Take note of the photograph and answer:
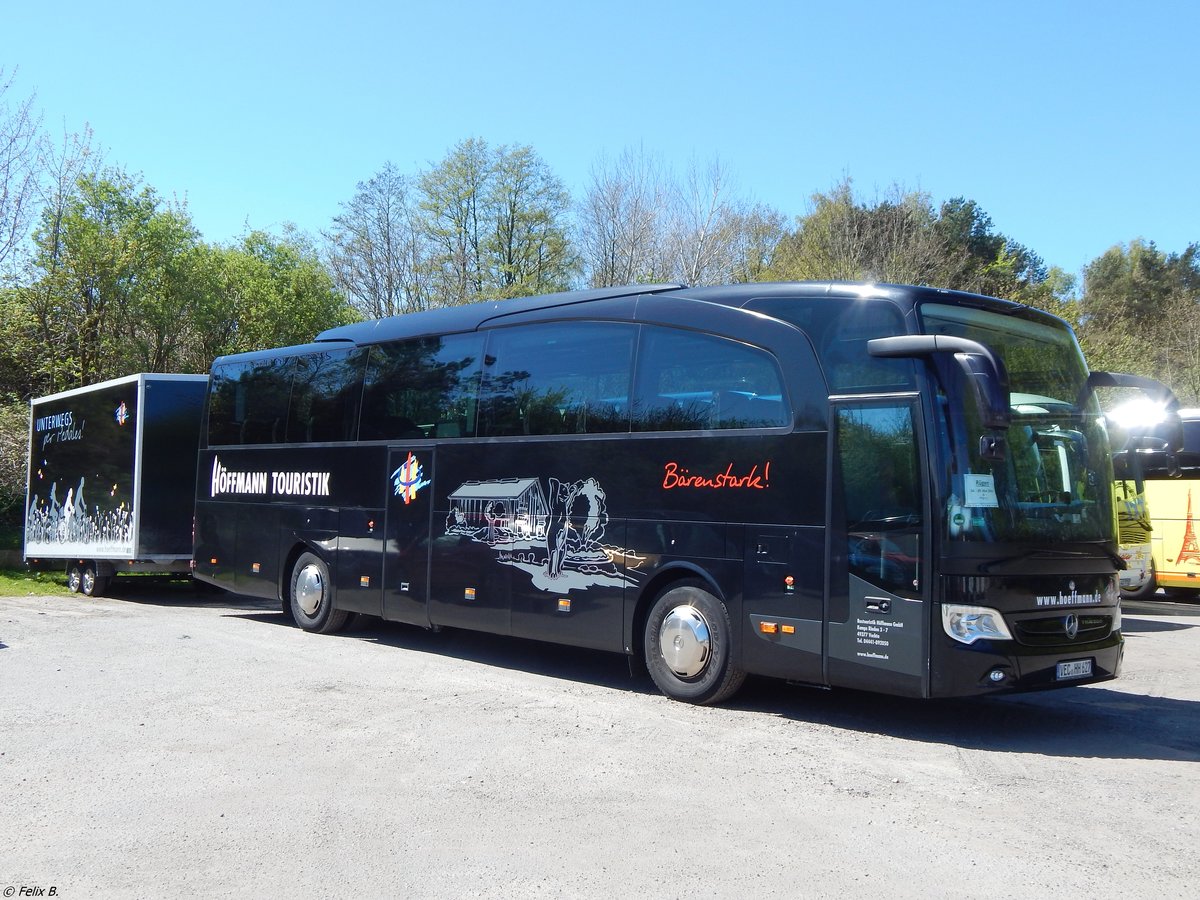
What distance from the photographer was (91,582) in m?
19.3

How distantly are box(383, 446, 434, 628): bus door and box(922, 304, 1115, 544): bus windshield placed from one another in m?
6.05

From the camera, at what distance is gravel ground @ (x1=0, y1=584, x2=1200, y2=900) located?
5.03 meters

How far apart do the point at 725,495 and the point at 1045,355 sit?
2.80 meters

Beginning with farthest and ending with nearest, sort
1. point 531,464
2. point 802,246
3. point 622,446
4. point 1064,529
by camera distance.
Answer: point 802,246
point 531,464
point 622,446
point 1064,529

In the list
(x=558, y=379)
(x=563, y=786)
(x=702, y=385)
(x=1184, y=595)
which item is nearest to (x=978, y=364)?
(x=702, y=385)

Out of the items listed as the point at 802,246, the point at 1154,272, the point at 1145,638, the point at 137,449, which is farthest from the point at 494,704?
the point at 1154,272

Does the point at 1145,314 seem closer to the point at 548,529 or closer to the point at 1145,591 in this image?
the point at 1145,591

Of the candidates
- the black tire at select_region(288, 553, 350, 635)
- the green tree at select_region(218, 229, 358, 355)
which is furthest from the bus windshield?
the green tree at select_region(218, 229, 358, 355)

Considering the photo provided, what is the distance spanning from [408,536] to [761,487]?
5.00 meters

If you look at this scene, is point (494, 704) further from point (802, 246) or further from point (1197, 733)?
point (802, 246)

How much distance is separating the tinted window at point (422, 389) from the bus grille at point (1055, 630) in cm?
588

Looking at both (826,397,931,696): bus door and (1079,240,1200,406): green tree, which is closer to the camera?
(826,397,931,696): bus door

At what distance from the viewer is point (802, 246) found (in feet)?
121

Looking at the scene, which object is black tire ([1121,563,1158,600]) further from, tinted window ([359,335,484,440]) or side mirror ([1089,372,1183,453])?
tinted window ([359,335,484,440])
